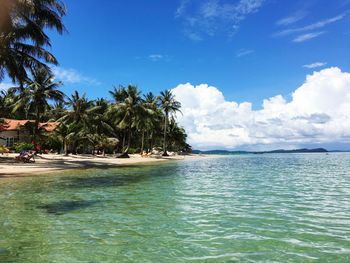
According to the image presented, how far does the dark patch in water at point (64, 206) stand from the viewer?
11.3 metres

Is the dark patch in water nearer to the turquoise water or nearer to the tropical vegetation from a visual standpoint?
the turquoise water

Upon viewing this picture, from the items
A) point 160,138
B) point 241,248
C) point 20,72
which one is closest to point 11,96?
point 20,72

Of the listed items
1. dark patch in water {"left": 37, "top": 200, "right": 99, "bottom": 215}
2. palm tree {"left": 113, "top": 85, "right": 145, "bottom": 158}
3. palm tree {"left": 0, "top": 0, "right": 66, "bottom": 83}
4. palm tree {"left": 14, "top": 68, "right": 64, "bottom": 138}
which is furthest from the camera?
palm tree {"left": 113, "top": 85, "right": 145, "bottom": 158}

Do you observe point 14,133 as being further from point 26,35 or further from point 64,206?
point 64,206

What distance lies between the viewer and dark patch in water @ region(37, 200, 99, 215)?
11.3 meters

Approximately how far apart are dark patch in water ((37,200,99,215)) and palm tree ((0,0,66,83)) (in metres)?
17.2

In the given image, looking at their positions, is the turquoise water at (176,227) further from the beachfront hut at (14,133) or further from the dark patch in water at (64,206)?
the beachfront hut at (14,133)

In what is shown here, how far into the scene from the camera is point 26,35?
Answer: 90.4 ft

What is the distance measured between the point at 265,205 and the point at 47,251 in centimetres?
773

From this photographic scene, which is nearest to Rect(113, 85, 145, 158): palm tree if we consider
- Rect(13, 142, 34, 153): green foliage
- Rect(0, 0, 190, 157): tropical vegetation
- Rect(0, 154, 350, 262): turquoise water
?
Rect(0, 0, 190, 157): tropical vegetation

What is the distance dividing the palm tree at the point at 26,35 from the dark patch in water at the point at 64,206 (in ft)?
56.3

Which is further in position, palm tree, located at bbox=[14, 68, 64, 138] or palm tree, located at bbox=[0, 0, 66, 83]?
palm tree, located at bbox=[14, 68, 64, 138]

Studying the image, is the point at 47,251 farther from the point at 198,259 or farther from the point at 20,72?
the point at 20,72

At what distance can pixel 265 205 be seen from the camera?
40.0ft
